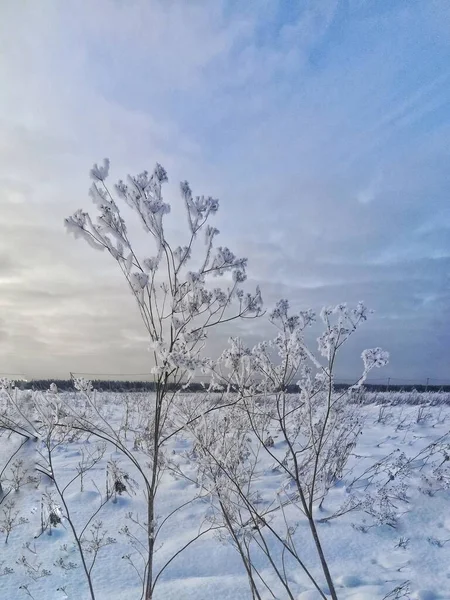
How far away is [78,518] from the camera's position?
16.5 ft

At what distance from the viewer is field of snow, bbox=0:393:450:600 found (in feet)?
12.4

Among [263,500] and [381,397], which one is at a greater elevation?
[381,397]

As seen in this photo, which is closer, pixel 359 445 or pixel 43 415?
pixel 43 415

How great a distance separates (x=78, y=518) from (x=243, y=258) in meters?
4.08

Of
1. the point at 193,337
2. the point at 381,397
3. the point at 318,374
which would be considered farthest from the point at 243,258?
the point at 381,397

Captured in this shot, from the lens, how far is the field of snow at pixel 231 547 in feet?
12.4

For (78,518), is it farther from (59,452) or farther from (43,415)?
(43,415)

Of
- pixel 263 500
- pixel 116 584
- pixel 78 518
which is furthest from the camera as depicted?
pixel 263 500

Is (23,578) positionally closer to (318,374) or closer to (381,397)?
(318,374)

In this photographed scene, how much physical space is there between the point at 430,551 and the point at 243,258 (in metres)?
3.90

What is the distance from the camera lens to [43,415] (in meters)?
2.81

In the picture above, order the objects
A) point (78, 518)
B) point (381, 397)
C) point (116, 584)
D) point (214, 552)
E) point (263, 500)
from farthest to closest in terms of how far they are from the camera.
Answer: point (381, 397), point (263, 500), point (78, 518), point (214, 552), point (116, 584)

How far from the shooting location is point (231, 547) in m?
4.43

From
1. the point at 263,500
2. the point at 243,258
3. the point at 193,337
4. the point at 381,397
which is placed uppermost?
the point at 243,258
